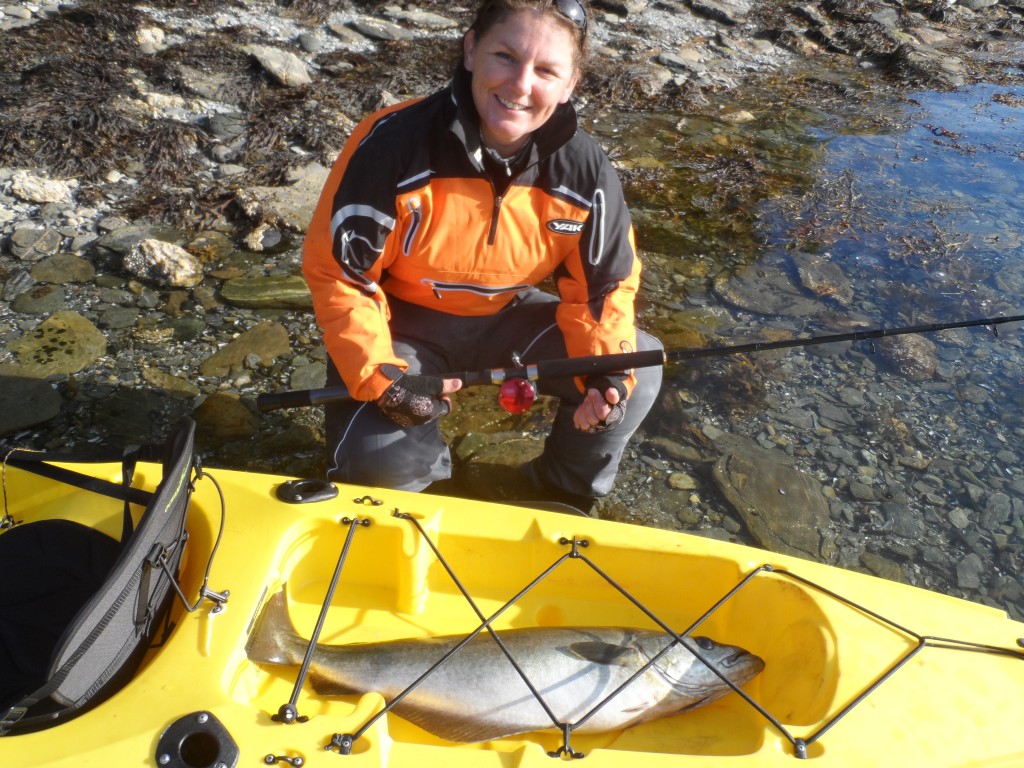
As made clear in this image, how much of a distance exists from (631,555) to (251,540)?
131cm

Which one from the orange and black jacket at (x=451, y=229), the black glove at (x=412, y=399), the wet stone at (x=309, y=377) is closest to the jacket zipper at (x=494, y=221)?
the orange and black jacket at (x=451, y=229)

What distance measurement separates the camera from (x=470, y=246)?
10.3 feet

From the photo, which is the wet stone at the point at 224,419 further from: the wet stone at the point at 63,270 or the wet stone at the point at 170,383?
the wet stone at the point at 63,270

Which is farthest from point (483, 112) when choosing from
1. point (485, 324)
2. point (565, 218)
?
point (485, 324)

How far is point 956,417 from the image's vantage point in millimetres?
4848

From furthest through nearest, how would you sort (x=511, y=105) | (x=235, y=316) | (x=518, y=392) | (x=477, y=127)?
(x=235, y=316), (x=518, y=392), (x=477, y=127), (x=511, y=105)

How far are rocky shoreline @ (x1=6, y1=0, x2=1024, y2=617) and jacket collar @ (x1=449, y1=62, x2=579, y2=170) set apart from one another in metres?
1.80

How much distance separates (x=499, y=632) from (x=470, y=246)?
1478mm

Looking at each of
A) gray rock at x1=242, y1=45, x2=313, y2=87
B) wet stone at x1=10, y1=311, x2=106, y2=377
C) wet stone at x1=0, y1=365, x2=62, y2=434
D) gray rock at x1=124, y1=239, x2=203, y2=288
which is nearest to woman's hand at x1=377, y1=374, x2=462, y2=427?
wet stone at x1=0, y1=365, x2=62, y2=434

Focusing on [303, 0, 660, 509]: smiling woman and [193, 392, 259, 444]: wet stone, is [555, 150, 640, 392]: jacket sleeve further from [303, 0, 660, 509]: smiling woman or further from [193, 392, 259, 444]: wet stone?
[193, 392, 259, 444]: wet stone

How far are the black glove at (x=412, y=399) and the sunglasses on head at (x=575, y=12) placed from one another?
4.60 feet

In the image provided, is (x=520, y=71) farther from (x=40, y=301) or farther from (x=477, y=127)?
(x=40, y=301)

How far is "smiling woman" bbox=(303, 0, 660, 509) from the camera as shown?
9.32 feet

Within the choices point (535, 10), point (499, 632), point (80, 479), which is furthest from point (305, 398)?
point (535, 10)
